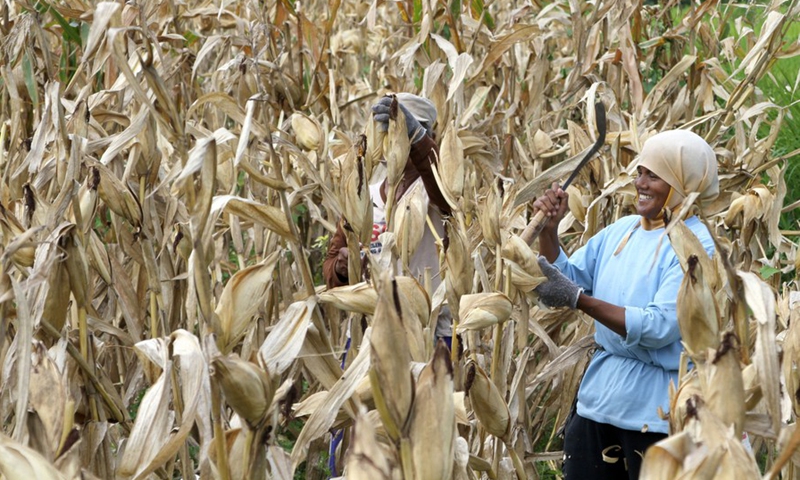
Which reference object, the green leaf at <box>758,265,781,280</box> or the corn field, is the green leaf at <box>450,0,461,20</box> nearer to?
the corn field

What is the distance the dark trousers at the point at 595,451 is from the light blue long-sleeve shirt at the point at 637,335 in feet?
0.12

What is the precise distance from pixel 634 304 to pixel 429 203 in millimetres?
473

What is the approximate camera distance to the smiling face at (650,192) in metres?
1.74

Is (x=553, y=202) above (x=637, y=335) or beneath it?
above

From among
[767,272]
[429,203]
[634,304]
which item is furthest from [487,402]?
[767,272]

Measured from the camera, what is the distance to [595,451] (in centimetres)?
184

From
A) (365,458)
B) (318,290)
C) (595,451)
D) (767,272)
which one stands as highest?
(365,458)

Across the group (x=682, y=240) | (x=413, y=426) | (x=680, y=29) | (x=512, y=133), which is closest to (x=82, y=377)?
(x=413, y=426)

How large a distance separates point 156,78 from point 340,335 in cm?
111

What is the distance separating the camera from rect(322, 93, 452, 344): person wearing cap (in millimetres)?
1846

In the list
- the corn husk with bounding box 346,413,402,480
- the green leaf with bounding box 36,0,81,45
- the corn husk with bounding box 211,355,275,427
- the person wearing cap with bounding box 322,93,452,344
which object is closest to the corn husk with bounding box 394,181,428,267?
the person wearing cap with bounding box 322,93,452,344

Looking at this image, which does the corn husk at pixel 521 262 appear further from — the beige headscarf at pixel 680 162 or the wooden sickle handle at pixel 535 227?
the beige headscarf at pixel 680 162

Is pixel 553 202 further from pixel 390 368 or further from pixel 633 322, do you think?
pixel 390 368

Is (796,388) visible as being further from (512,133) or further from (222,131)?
(512,133)
